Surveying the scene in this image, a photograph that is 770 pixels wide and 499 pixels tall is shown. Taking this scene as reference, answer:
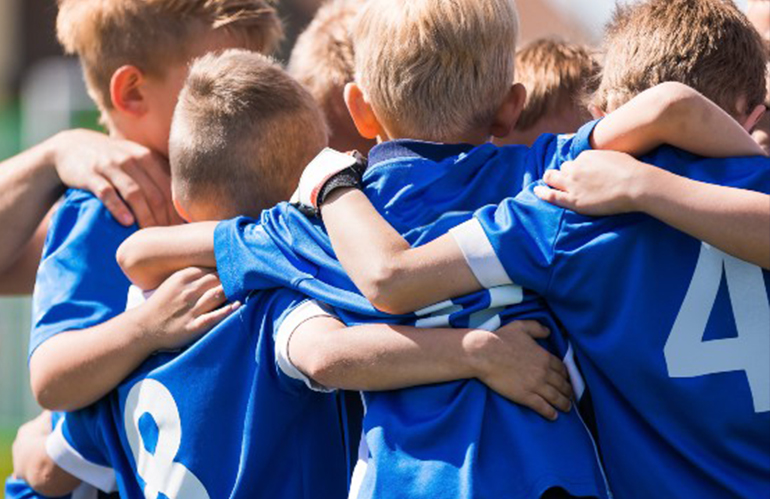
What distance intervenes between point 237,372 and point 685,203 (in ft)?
3.48

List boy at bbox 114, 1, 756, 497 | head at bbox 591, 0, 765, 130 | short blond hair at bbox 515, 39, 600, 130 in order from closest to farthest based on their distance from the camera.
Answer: boy at bbox 114, 1, 756, 497 < head at bbox 591, 0, 765, 130 < short blond hair at bbox 515, 39, 600, 130

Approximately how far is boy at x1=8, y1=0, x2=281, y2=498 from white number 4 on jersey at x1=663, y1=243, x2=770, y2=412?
3.25 ft

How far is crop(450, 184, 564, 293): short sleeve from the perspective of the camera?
2416 mm

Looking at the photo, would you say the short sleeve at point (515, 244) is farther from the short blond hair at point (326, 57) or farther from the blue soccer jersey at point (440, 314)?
the short blond hair at point (326, 57)

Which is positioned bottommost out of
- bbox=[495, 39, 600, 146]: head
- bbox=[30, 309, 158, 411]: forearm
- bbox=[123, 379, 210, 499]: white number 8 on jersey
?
bbox=[123, 379, 210, 499]: white number 8 on jersey

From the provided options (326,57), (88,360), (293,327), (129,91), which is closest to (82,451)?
(88,360)

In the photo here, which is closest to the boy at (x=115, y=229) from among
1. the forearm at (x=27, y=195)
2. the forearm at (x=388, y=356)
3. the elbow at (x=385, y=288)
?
the forearm at (x=27, y=195)

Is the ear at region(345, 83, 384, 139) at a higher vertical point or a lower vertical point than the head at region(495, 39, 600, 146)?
higher

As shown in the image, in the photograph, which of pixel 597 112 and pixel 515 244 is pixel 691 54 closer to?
pixel 597 112

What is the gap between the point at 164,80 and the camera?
3.56 metres

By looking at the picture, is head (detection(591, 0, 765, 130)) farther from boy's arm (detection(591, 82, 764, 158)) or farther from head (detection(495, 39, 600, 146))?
head (detection(495, 39, 600, 146))

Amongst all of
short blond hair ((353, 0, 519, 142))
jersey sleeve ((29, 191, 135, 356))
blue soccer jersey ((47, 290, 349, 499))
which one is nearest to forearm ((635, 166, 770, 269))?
short blond hair ((353, 0, 519, 142))

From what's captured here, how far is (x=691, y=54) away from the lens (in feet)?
8.30

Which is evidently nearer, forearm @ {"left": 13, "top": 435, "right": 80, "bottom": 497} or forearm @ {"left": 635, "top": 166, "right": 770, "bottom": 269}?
forearm @ {"left": 635, "top": 166, "right": 770, "bottom": 269}
